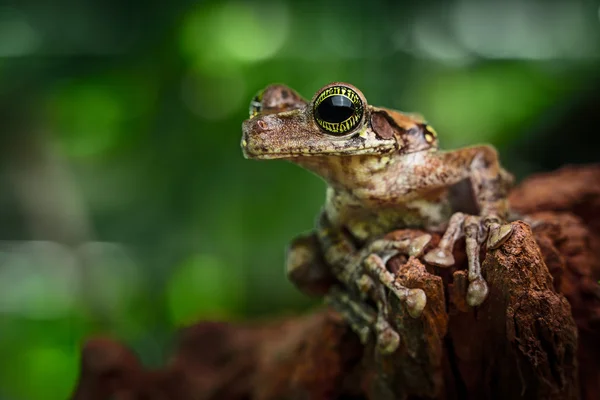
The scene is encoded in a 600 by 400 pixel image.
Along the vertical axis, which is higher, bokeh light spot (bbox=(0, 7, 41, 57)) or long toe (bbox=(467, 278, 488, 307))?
bokeh light spot (bbox=(0, 7, 41, 57))

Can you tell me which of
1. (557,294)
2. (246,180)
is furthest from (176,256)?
(557,294)

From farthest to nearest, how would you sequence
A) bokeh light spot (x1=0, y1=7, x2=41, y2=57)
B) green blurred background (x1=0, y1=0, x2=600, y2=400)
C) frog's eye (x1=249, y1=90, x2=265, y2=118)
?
bokeh light spot (x1=0, y1=7, x2=41, y2=57) < green blurred background (x1=0, y1=0, x2=600, y2=400) < frog's eye (x1=249, y1=90, x2=265, y2=118)

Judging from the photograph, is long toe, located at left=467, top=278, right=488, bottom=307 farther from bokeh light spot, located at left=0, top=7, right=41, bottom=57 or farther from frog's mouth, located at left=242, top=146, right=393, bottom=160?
bokeh light spot, located at left=0, top=7, right=41, bottom=57

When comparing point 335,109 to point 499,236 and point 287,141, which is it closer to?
point 287,141

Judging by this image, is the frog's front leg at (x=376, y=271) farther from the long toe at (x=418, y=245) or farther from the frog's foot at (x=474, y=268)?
the frog's foot at (x=474, y=268)

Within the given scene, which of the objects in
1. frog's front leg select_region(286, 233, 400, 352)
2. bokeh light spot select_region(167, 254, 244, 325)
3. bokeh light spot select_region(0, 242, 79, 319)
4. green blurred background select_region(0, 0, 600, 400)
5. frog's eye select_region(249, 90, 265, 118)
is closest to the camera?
frog's front leg select_region(286, 233, 400, 352)

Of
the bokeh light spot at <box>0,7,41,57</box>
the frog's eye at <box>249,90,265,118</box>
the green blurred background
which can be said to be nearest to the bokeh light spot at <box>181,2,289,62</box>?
the green blurred background

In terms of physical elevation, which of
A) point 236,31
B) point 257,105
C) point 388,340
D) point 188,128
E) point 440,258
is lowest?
point 388,340

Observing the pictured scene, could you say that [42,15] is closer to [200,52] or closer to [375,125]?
[200,52]

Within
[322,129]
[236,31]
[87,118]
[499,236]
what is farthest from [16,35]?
[499,236]
